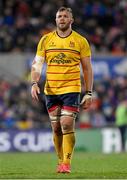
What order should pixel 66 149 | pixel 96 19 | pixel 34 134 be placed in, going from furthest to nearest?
pixel 96 19 < pixel 34 134 < pixel 66 149

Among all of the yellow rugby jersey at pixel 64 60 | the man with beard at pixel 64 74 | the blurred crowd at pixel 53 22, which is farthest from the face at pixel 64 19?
the blurred crowd at pixel 53 22

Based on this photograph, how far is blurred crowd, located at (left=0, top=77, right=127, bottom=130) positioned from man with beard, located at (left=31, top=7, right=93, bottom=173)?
1205 centimetres

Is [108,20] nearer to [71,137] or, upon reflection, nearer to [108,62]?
[108,62]

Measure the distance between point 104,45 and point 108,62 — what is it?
4.58ft

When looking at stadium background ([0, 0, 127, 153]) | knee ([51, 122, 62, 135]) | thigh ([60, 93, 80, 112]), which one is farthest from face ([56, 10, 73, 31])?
stadium background ([0, 0, 127, 153])

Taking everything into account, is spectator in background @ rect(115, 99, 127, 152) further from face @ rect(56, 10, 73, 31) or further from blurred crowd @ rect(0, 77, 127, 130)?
face @ rect(56, 10, 73, 31)

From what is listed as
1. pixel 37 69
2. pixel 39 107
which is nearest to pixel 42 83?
pixel 39 107

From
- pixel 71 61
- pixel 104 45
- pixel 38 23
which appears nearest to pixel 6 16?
pixel 38 23

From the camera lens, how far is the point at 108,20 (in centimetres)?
3141

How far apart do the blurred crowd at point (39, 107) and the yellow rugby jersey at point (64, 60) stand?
39.8 ft

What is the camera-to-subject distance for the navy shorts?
Answer: 38.4 feet

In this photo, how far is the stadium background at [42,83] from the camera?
78.5 ft

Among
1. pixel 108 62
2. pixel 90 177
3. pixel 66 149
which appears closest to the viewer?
pixel 90 177

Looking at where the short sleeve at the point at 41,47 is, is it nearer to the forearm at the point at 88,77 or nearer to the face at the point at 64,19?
the face at the point at 64,19
